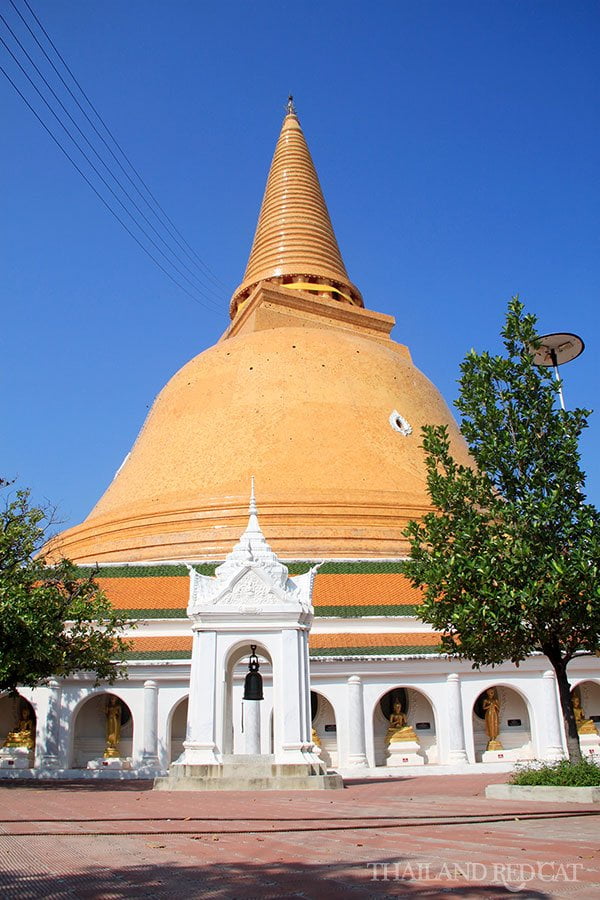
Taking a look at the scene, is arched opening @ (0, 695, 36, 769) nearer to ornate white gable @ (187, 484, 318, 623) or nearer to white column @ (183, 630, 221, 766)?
white column @ (183, 630, 221, 766)

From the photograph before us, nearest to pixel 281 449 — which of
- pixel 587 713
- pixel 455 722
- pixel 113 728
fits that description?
pixel 113 728

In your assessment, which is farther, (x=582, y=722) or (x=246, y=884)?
(x=582, y=722)

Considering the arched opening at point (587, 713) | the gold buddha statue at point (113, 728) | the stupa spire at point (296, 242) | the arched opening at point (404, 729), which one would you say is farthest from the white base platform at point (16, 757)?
the stupa spire at point (296, 242)

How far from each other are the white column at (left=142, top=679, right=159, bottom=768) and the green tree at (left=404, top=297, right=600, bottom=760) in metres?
6.76

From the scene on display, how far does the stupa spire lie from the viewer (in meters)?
31.3

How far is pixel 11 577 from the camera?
523 inches

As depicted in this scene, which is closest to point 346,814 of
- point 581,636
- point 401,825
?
A: point 401,825

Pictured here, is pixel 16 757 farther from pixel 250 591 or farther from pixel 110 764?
pixel 250 591

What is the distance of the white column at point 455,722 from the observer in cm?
1560

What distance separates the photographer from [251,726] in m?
13.8

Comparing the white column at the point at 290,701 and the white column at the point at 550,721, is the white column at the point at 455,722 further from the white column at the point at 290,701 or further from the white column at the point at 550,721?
the white column at the point at 290,701

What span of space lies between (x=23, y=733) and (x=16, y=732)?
0.24 meters

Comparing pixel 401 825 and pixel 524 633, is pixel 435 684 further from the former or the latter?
pixel 401 825

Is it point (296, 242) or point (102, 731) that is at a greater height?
point (296, 242)
